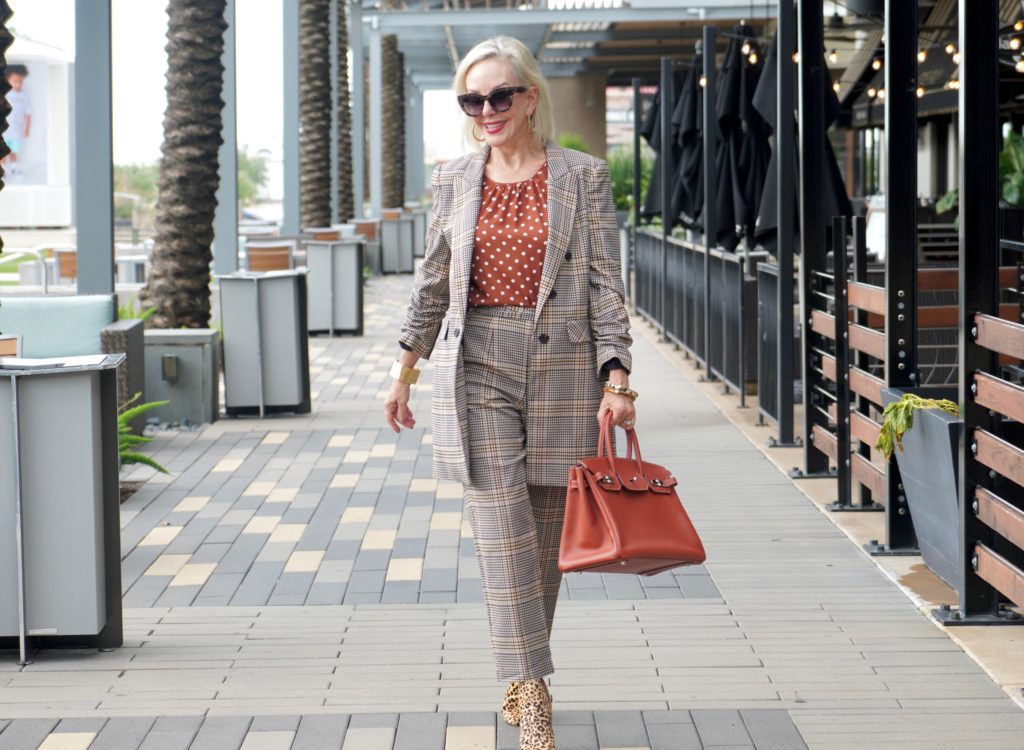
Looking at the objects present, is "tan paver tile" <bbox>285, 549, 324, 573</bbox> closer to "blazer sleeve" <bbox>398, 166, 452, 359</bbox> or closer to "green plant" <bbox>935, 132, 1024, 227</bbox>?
"blazer sleeve" <bbox>398, 166, 452, 359</bbox>

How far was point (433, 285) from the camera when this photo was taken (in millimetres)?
3838

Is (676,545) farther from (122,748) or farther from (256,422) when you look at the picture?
(256,422)

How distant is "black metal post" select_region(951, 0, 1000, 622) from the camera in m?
4.60

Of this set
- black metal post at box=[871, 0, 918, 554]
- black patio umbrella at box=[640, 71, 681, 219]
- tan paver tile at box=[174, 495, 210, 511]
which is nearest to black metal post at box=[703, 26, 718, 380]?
black patio umbrella at box=[640, 71, 681, 219]

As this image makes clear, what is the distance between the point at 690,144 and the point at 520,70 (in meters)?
9.34

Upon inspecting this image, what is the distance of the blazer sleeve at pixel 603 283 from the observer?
3664 mm

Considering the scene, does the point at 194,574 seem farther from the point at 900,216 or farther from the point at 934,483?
the point at 900,216

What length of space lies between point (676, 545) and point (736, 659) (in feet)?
3.69

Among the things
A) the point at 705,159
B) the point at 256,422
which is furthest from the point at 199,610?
the point at 705,159

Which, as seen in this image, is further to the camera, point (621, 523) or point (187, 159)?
point (187, 159)

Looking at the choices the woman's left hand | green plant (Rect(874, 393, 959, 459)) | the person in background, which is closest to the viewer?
the woman's left hand

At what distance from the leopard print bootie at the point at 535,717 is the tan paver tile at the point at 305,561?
2.13 m

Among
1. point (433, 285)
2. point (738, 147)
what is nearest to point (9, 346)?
point (433, 285)

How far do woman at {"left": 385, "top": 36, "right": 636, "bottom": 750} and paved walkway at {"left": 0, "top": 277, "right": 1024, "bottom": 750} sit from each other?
0.47 metres
